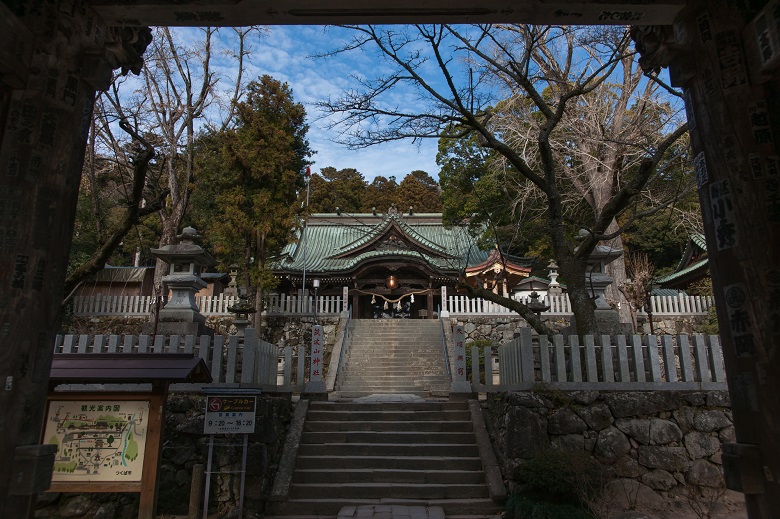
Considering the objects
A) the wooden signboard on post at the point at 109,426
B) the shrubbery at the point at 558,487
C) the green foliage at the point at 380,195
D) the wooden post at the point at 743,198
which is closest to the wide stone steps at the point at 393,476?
the shrubbery at the point at 558,487

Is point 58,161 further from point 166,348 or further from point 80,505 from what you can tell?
point 80,505

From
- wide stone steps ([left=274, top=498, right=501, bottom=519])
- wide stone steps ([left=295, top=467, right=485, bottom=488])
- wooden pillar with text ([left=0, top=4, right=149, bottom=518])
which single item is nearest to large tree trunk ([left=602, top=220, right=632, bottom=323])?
wide stone steps ([left=295, top=467, right=485, bottom=488])

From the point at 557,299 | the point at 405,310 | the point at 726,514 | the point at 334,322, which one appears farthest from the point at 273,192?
the point at 726,514

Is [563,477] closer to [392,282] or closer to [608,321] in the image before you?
[608,321]

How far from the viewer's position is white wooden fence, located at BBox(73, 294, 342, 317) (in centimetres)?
Result: 1925

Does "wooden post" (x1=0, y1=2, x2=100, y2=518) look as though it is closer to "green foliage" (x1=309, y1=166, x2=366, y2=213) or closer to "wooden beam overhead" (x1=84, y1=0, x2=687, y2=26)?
"wooden beam overhead" (x1=84, y1=0, x2=687, y2=26)

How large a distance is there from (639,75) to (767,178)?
15816 mm

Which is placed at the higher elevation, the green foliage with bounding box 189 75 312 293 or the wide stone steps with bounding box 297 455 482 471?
the green foliage with bounding box 189 75 312 293

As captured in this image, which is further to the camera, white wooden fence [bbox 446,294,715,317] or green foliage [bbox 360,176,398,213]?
green foliage [bbox 360,176,398,213]

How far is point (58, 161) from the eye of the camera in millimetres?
3754

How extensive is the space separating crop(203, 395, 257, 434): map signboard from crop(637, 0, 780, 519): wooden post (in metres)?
5.09

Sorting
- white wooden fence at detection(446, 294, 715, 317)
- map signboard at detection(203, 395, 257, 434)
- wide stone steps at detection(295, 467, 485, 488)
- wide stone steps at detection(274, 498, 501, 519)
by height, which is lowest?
wide stone steps at detection(274, 498, 501, 519)

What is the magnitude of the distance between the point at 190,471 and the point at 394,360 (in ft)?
32.5

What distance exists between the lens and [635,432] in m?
6.67
